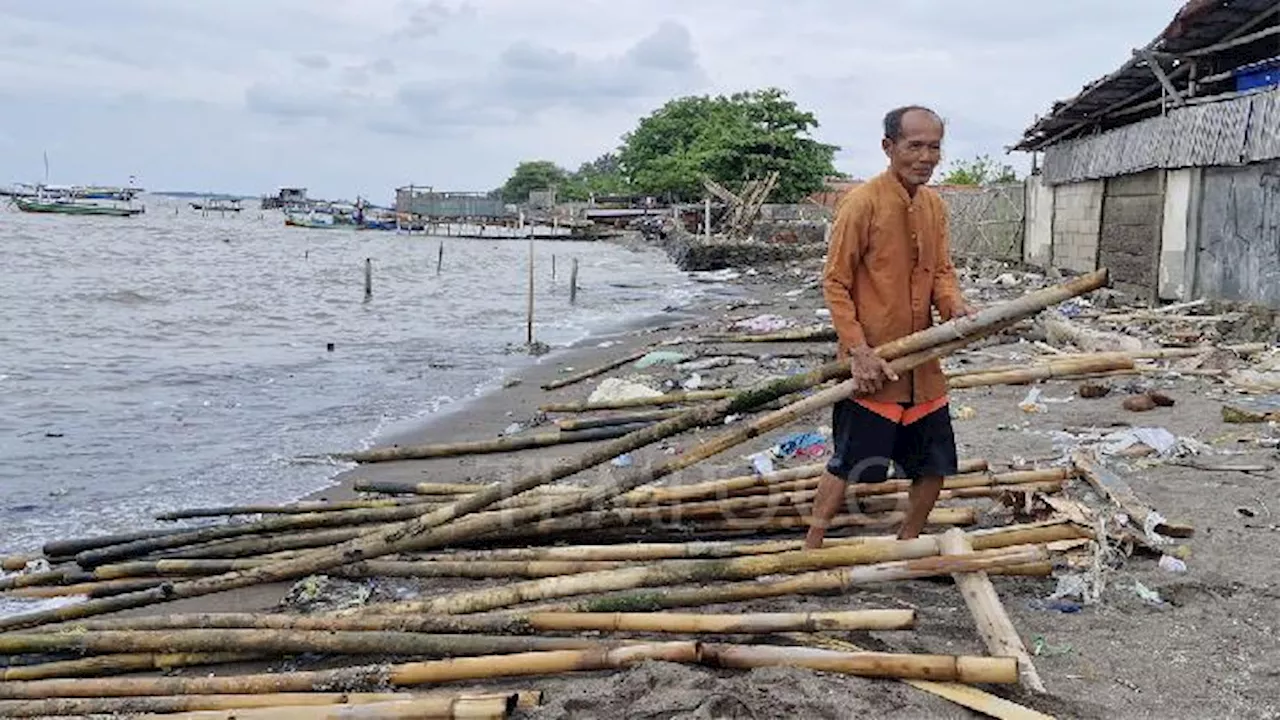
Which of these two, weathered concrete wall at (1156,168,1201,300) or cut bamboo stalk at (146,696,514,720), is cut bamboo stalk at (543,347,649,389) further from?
cut bamboo stalk at (146,696,514,720)

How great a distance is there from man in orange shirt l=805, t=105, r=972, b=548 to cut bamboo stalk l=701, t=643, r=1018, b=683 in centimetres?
81

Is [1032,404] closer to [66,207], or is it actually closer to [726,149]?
[726,149]

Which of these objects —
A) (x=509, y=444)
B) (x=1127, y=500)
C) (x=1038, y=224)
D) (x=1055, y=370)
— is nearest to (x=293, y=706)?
(x=1127, y=500)

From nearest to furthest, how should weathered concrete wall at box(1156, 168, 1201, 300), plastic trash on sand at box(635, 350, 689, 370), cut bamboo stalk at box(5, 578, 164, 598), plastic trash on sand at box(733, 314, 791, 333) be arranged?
cut bamboo stalk at box(5, 578, 164, 598) → plastic trash on sand at box(635, 350, 689, 370) → weathered concrete wall at box(1156, 168, 1201, 300) → plastic trash on sand at box(733, 314, 791, 333)

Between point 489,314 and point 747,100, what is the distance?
2895 centimetres

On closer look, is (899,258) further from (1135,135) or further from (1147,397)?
(1135,135)

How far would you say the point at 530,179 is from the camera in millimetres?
88000

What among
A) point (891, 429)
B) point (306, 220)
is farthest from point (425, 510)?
point (306, 220)

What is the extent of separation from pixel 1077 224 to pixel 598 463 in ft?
50.8

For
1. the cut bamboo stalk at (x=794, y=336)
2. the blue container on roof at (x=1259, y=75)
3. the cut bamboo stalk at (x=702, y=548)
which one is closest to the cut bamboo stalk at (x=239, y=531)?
Answer: the cut bamboo stalk at (x=702, y=548)

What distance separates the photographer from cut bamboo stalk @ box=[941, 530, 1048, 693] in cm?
303

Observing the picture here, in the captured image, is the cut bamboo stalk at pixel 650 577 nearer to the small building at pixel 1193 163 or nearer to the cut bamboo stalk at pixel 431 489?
the cut bamboo stalk at pixel 431 489

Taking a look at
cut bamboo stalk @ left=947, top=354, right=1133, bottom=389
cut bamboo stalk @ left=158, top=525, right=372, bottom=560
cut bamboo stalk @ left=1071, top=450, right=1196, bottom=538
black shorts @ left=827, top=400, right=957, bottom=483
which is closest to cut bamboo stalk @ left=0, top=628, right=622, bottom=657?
cut bamboo stalk @ left=158, top=525, right=372, bottom=560

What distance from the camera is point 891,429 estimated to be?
12.0 ft
